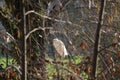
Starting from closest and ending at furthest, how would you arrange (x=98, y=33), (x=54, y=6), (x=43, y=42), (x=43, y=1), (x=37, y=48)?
(x=98, y=33), (x=37, y=48), (x=43, y=42), (x=43, y=1), (x=54, y=6)

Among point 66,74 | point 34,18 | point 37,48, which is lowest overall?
point 66,74

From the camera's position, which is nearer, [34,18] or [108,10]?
[34,18]

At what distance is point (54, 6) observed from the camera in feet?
12.9

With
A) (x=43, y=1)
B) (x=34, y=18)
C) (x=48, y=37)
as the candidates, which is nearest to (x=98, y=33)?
(x=48, y=37)

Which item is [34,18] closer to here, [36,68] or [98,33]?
[36,68]

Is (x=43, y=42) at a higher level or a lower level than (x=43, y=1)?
lower

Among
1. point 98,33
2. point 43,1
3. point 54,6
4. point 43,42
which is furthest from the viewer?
point 54,6

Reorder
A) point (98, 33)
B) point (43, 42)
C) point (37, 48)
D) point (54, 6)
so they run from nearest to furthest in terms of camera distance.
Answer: point (98, 33) → point (37, 48) → point (43, 42) → point (54, 6)

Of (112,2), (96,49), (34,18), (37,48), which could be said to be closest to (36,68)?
(37,48)

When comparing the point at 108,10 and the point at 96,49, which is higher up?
the point at 108,10

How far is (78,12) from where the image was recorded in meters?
4.05

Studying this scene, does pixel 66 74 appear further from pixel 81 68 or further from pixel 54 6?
pixel 54 6

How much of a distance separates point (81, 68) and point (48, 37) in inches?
19.2

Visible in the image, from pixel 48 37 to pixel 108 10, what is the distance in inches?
43.4
